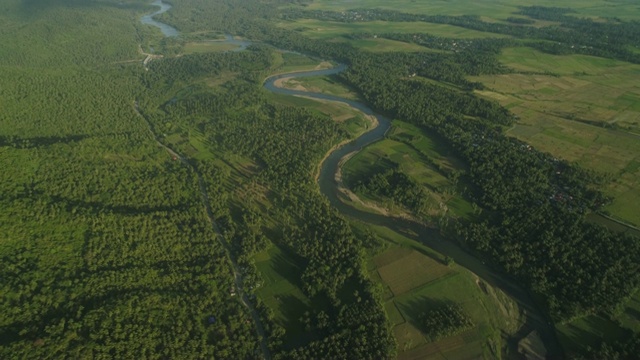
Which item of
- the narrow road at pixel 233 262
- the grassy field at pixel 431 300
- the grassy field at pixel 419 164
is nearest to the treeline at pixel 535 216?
the grassy field at pixel 419 164

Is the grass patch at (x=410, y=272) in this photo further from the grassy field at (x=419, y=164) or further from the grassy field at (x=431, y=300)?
the grassy field at (x=419, y=164)

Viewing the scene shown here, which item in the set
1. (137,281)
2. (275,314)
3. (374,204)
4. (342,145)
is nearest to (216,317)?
(275,314)

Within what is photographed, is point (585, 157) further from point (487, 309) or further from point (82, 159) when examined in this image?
point (82, 159)

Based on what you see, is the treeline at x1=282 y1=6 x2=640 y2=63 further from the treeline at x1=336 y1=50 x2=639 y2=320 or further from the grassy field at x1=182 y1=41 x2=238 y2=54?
the grassy field at x1=182 y1=41 x2=238 y2=54

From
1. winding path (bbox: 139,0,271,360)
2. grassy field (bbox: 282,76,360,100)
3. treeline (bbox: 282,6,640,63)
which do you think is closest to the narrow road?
winding path (bbox: 139,0,271,360)

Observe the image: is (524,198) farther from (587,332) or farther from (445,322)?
(445,322)

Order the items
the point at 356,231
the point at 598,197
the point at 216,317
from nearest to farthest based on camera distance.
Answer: the point at 216,317, the point at 356,231, the point at 598,197
